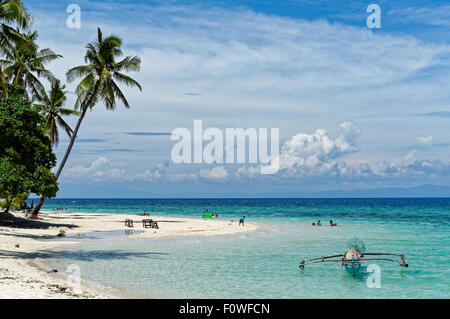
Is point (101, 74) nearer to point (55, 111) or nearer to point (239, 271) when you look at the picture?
point (55, 111)

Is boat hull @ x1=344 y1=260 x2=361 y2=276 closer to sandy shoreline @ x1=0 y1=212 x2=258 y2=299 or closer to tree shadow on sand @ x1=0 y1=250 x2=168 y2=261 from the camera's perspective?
tree shadow on sand @ x1=0 y1=250 x2=168 y2=261

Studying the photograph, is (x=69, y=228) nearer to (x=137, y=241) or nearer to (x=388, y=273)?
(x=137, y=241)

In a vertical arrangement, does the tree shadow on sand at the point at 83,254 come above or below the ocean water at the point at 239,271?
above

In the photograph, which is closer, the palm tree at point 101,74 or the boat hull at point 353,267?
the boat hull at point 353,267

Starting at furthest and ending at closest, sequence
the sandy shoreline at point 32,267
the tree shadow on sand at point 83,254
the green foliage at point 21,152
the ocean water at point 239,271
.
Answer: the tree shadow on sand at point 83,254 → the green foliage at point 21,152 → the ocean water at point 239,271 → the sandy shoreline at point 32,267

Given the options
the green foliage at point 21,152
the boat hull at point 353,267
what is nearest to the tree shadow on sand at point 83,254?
the green foliage at point 21,152

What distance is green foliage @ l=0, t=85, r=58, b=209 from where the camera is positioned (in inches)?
819

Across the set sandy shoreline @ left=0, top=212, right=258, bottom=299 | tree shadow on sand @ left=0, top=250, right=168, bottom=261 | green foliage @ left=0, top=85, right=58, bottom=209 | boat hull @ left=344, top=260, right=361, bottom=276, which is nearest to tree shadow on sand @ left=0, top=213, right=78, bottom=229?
sandy shoreline @ left=0, top=212, right=258, bottom=299

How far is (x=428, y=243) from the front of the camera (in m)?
34.4

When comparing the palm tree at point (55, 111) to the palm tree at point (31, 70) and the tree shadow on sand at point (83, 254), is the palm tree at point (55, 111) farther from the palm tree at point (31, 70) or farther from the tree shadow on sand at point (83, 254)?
the tree shadow on sand at point (83, 254)

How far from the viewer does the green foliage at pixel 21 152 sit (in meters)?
20.8
